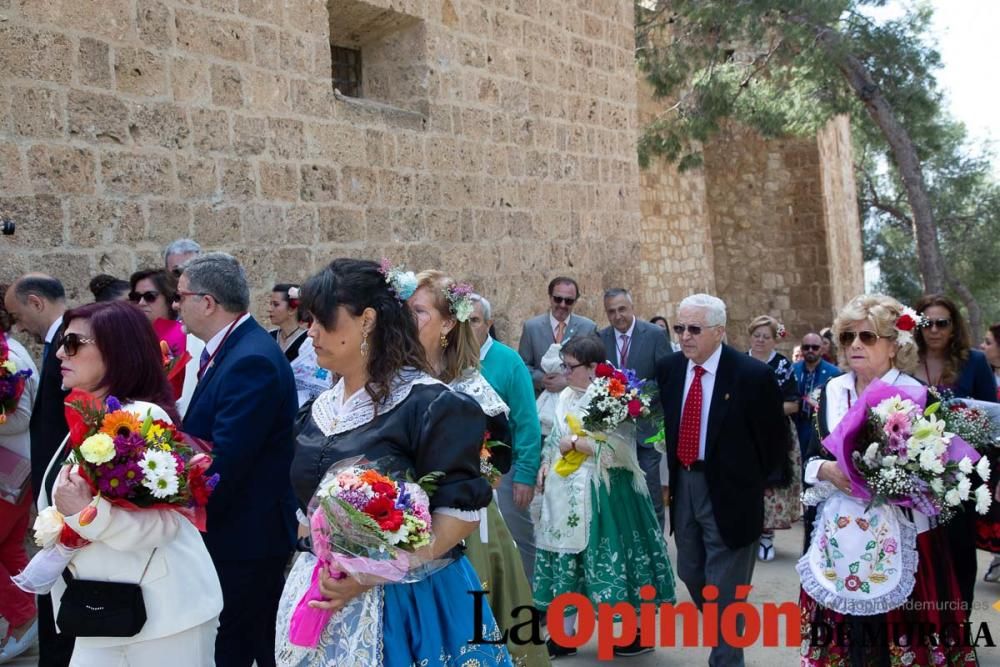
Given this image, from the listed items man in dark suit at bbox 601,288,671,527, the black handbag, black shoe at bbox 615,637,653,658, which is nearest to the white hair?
black shoe at bbox 615,637,653,658

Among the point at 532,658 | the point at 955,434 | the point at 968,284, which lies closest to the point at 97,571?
the point at 532,658

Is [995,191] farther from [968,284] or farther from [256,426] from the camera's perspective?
[256,426]

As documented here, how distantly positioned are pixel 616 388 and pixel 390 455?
2.94 meters

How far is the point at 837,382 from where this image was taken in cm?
497

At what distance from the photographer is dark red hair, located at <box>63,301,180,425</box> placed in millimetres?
3797

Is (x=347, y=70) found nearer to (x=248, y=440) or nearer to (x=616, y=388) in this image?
(x=616, y=388)

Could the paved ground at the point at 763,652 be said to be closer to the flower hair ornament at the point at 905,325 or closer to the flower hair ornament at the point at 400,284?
the flower hair ornament at the point at 905,325

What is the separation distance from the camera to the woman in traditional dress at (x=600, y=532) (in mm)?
5957

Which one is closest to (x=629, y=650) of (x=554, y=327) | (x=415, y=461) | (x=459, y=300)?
(x=459, y=300)

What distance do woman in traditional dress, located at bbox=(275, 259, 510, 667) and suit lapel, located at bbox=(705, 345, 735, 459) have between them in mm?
2339

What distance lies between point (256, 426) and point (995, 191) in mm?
22082

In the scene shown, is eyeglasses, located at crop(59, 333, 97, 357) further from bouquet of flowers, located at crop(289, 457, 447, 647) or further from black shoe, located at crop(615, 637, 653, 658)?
black shoe, located at crop(615, 637, 653, 658)

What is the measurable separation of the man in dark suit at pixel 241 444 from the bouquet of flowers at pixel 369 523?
3.98 ft

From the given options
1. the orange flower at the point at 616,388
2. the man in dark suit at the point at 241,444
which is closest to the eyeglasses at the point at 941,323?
the orange flower at the point at 616,388
